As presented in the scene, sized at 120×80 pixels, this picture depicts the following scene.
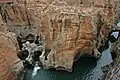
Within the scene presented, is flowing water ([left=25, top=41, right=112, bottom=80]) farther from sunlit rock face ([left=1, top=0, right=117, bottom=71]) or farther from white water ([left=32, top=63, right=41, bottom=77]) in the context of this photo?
sunlit rock face ([left=1, top=0, right=117, bottom=71])

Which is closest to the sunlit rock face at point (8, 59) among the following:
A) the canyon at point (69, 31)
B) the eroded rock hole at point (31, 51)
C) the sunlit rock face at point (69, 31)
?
the canyon at point (69, 31)

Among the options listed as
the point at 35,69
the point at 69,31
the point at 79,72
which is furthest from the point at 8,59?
the point at 79,72

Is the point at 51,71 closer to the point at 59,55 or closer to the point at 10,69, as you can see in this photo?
the point at 59,55

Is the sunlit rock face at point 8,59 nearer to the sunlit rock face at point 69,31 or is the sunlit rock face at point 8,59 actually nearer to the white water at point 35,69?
the white water at point 35,69

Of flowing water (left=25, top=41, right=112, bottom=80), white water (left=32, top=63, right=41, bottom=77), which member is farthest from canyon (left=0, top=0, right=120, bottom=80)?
white water (left=32, top=63, right=41, bottom=77)

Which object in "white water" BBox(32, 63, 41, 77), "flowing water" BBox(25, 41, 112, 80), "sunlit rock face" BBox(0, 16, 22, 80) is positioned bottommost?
"flowing water" BBox(25, 41, 112, 80)

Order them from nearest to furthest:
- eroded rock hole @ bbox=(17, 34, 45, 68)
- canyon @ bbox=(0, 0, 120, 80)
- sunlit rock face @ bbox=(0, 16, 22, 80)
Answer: sunlit rock face @ bbox=(0, 16, 22, 80), canyon @ bbox=(0, 0, 120, 80), eroded rock hole @ bbox=(17, 34, 45, 68)
